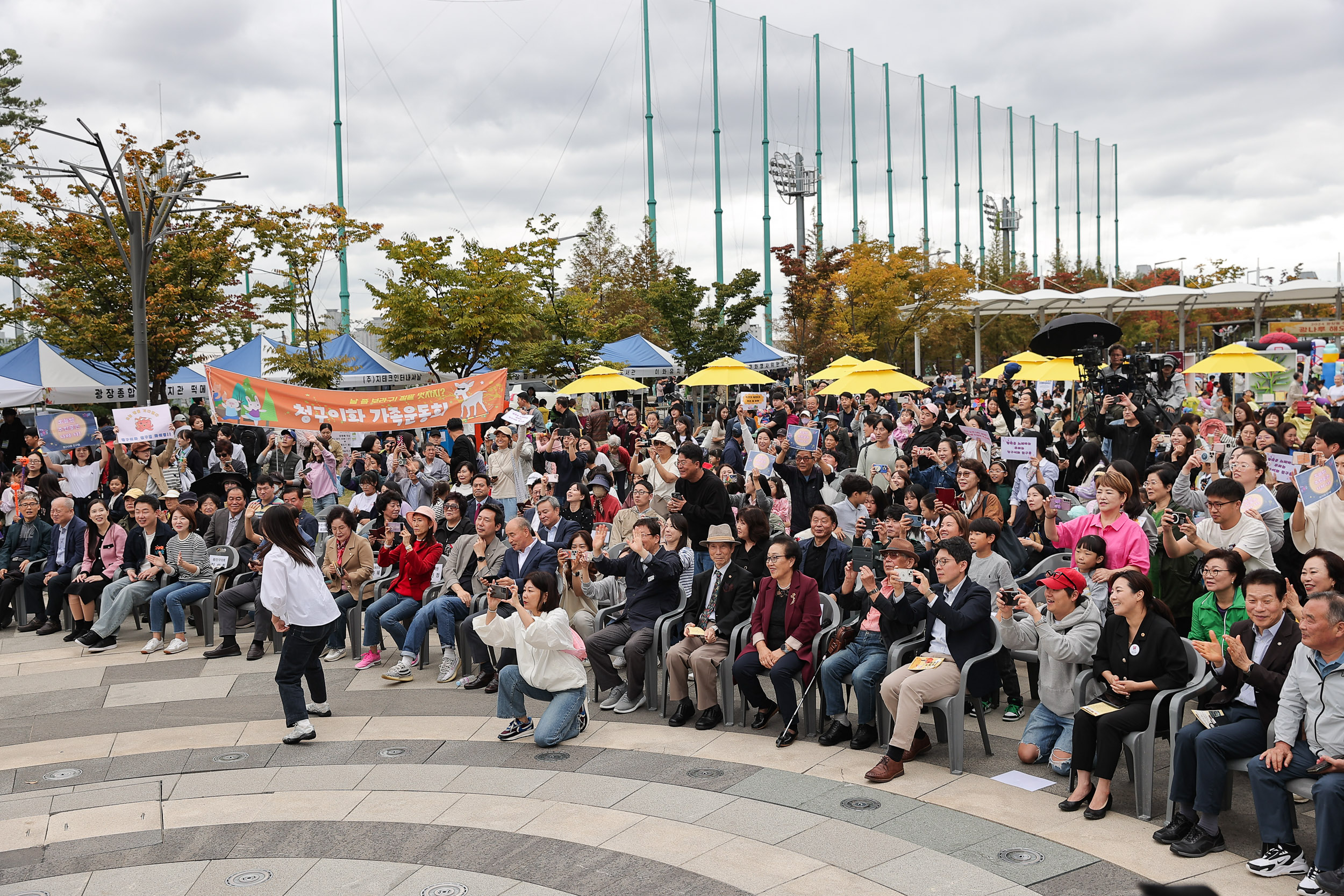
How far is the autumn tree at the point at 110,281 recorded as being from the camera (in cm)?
2233

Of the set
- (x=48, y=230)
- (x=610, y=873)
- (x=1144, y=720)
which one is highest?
(x=48, y=230)

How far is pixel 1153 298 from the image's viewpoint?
103 feet

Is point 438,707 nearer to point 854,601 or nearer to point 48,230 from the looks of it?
point 854,601

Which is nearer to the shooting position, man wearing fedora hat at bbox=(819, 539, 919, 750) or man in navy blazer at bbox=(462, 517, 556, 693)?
man wearing fedora hat at bbox=(819, 539, 919, 750)

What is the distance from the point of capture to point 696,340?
32.6m

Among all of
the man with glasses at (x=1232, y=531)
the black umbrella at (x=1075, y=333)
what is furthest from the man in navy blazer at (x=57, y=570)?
the black umbrella at (x=1075, y=333)

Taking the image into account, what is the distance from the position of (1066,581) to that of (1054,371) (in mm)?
13515

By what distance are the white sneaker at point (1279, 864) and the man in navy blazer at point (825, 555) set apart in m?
3.43

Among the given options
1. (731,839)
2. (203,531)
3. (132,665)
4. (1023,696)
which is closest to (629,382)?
(203,531)

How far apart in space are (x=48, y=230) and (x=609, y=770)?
21.9 metres

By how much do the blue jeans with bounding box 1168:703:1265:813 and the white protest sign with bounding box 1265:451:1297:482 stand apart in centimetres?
372

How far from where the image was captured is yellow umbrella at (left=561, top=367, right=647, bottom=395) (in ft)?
60.3

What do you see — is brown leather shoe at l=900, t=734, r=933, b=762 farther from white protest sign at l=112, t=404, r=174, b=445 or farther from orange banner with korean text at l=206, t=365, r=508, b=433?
white protest sign at l=112, t=404, r=174, b=445

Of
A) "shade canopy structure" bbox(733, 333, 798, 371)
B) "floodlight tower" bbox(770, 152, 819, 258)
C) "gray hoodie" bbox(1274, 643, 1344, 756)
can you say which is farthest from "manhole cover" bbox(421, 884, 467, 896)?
"floodlight tower" bbox(770, 152, 819, 258)
